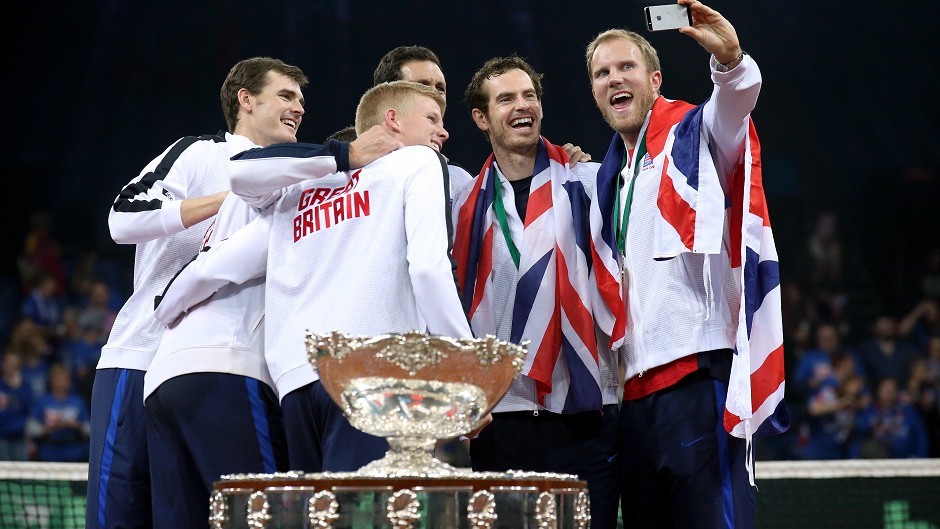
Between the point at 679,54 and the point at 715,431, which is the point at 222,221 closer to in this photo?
the point at 715,431

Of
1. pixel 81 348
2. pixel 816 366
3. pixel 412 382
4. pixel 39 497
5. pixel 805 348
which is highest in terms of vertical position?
pixel 81 348

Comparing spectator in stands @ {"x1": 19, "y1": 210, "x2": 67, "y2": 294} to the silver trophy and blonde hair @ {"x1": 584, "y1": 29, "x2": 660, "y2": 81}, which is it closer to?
blonde hair @ {"x1": 584, "y1": 29, "x2": 660, "y2": 81}

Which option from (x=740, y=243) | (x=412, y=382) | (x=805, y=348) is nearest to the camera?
(x=412, y=382)

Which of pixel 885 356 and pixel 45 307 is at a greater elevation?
pixel 45 307

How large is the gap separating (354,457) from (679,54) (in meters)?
8.36

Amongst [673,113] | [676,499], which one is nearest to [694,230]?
[673,113]

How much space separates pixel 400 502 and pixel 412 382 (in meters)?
0.25

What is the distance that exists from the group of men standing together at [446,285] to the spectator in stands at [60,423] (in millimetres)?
5683

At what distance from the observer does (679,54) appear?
1012cm

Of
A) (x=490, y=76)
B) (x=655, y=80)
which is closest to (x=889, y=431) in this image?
(x=655, y=80)

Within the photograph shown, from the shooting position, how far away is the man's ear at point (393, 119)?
3.05 metres

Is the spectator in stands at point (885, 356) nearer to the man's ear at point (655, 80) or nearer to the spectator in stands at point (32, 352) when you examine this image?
the man's ear at point (655, 80)

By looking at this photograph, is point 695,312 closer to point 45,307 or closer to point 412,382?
point 412,382

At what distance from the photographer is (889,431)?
905 cm
